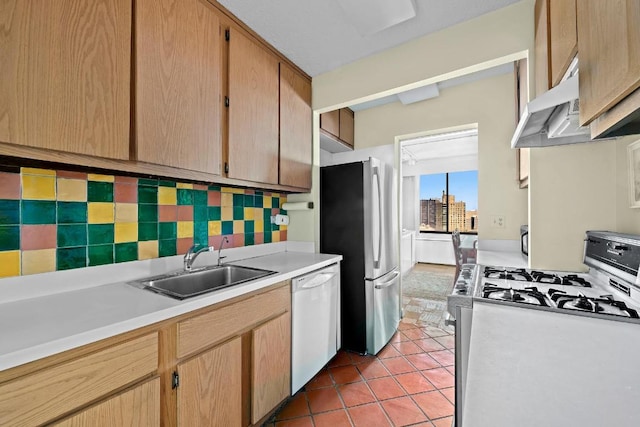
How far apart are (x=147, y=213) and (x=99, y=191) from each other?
9.9 inches

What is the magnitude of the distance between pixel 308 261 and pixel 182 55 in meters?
1.49

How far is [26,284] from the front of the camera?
1.10 m

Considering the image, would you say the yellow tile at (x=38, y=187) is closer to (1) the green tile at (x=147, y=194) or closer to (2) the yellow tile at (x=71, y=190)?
(2) the yellow tile at (x=71, y=190)

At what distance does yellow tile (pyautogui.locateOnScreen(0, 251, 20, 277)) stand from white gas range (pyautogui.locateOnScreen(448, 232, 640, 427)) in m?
1.82

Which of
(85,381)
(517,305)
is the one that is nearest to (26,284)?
(85,381)

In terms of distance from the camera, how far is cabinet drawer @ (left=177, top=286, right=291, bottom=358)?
1.07 metres

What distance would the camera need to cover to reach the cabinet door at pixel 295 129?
83.9 inches

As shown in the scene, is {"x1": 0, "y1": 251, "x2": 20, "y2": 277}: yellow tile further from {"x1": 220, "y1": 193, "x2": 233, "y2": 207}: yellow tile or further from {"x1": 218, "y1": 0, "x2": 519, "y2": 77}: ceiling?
{"x1": 218, "y1": 0, "x2": 519, "y2": 77}: ceiling

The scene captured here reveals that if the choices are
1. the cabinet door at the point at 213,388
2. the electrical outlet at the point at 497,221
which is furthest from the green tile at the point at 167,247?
the electrical outlet at the point at 497,221

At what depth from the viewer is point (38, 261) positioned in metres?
1.14

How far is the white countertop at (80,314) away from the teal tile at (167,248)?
24 centimetres

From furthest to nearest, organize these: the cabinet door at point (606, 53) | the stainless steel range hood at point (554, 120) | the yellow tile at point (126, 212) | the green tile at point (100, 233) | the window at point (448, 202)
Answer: the window at point (448, 202) → the yellow tile at point (126, 212) → the green tile at point (100, 233) → the stainless steel range hood at point (554, 120) → the cabinet door at point (606, 53)

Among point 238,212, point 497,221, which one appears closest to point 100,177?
point 238,212

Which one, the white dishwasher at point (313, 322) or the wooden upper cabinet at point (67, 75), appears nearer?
the wooden upper cabinet at point (67, 75)
